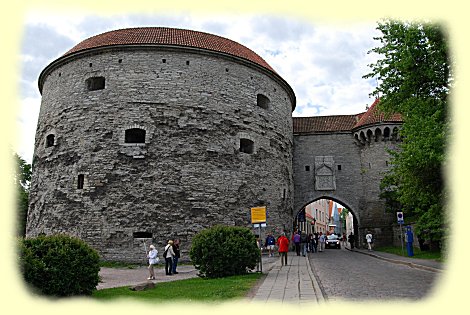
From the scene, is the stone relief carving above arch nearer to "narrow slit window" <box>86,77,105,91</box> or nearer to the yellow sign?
"narrow slit window" <box>86,77,105,91</box>

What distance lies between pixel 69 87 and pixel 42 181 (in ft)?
14.7

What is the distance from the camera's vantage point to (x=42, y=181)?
1800 centimetres

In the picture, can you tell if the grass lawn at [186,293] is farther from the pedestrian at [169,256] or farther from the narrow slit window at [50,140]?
the narrow slit window at [50,140]

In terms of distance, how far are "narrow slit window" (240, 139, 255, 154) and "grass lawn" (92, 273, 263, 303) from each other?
33.7ft

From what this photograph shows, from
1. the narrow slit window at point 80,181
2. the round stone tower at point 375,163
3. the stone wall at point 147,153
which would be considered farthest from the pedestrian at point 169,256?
the round stone tower at point 375,163

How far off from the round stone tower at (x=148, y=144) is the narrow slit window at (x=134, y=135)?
0.05 m

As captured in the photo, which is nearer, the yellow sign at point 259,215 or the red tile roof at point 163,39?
the yellow sign at point 259,215

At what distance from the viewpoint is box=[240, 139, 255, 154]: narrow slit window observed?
19.2m

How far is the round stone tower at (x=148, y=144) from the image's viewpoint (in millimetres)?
16469

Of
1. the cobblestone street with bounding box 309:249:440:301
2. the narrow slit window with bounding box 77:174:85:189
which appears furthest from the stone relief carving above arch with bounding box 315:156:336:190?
the cobblestone street with bounding box 309:249:440:301

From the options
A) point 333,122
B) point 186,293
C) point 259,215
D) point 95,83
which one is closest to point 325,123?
point 333,122

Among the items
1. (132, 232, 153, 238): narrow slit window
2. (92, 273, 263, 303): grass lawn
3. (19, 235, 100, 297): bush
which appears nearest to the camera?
(92, 273, 263, 303): grass lawn

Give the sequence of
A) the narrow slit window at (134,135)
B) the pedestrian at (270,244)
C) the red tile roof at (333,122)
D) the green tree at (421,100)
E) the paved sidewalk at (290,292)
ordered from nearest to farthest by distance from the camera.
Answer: the paved sidewalk at (290,292) → the green tree at (421,100) → the narrow slit window at (134,135) → the pedestrian at (270,244) → the red tile roof at (333,122)

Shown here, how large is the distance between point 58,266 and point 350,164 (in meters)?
20.8
